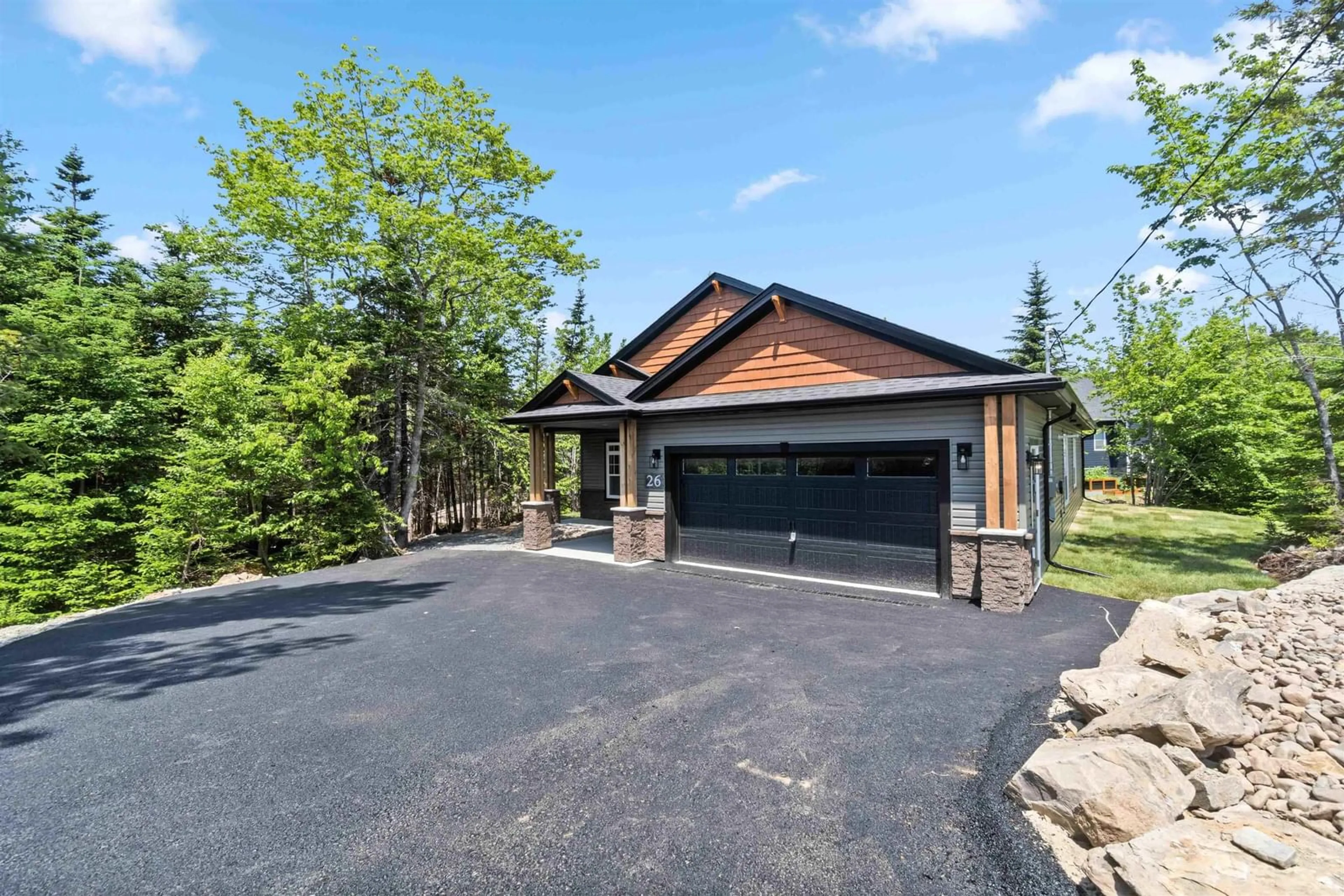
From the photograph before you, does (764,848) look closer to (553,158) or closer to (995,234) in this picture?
(995,234)

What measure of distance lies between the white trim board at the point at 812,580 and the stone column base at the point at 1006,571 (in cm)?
78

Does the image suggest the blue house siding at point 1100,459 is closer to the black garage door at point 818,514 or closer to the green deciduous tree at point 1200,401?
the green deciduous tree at point 1200,401

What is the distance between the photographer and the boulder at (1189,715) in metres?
2.93

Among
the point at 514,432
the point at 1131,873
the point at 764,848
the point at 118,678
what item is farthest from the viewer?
the point at 514,432

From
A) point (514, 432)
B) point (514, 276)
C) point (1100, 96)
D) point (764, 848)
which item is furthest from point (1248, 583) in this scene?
point (514, 432)

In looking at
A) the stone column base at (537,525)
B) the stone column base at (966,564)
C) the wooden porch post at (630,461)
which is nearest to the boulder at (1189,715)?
the stone column base at (966,564)

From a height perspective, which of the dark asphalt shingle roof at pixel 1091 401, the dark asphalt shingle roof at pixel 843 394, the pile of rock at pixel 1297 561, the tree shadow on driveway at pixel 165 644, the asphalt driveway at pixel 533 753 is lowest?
the tree shadow on driveway at pixel 165 644

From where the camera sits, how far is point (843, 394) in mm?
8258

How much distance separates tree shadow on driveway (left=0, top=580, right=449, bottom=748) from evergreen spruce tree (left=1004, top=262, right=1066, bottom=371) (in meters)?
33.6

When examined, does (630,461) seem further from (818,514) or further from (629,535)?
(818,514)

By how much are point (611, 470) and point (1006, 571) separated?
12.1m

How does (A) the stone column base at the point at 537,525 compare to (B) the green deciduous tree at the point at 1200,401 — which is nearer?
(A) the stone column base at the point at 537,525

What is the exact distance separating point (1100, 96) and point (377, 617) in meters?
13.0

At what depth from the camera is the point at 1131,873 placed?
218cm
